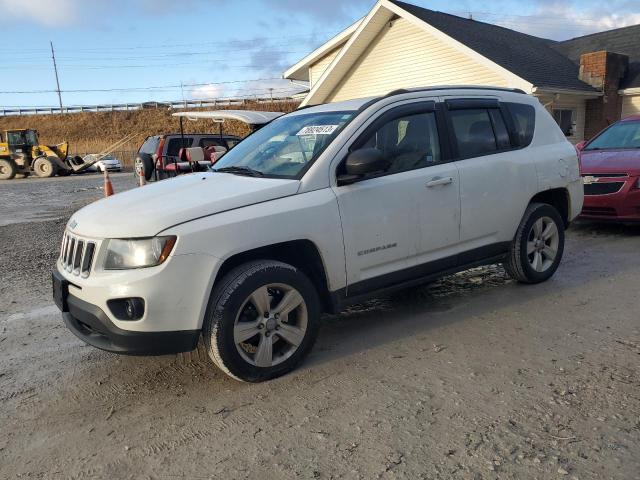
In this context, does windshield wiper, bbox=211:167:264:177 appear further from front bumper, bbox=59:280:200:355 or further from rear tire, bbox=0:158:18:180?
rear tire, bbox=0:158:18:180

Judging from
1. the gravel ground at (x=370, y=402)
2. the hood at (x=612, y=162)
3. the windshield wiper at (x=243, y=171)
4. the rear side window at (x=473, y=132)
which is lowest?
the gravel ground at (x=370, y=402)

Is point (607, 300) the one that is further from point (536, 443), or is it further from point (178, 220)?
point (178, 220)

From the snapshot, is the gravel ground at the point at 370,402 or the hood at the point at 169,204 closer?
the gravel ground at the point at 370,402

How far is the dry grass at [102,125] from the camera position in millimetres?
64000

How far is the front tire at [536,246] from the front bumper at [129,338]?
125 inches

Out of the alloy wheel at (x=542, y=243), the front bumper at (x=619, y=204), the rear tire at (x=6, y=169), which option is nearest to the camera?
the alloy wheel at (x=542, y=243)

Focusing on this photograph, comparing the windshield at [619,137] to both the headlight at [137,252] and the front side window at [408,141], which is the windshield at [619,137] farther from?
the headlight at [137,252]

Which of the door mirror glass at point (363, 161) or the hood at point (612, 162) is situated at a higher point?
the door mirror glass at point (363, 161)

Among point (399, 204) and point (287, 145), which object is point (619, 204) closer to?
point (399, 204)

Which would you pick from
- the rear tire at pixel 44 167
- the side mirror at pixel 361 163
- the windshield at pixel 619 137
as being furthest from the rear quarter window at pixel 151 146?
the rear tire at pixel 44 167

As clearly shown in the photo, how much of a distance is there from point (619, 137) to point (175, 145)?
1073 cm

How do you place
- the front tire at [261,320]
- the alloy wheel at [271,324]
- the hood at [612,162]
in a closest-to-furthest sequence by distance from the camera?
1. the front tire at [261,320]
2. the alloy wheel at [271,324]
3. the hood at [612,162]

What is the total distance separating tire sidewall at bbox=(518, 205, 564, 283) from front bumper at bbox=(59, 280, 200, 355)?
322 centimetres

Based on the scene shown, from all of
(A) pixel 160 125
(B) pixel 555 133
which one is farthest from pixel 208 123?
(B) pixel 555 133
